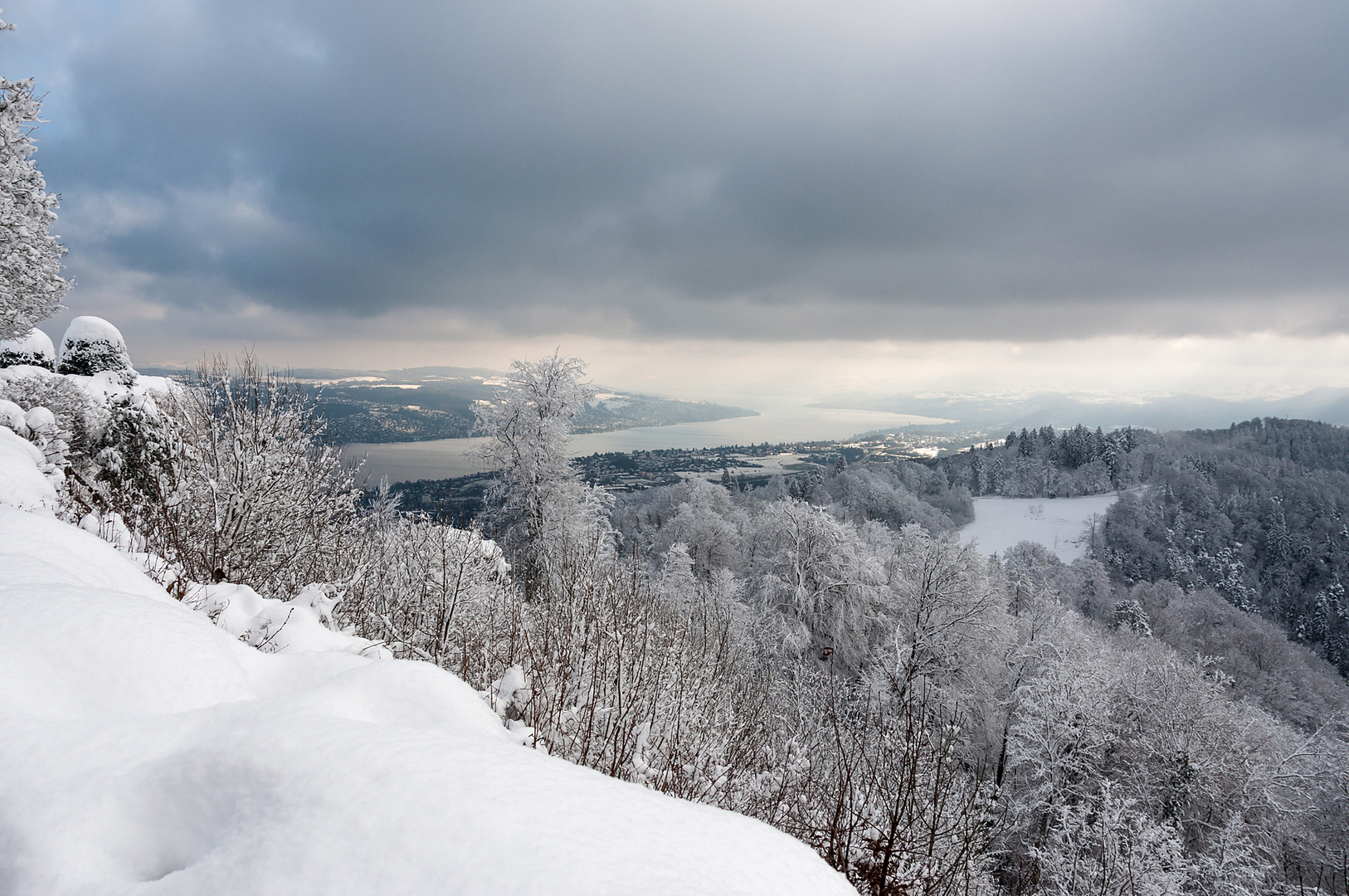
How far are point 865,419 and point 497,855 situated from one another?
573 feet

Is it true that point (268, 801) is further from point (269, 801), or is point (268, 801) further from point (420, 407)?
point (420, 407)

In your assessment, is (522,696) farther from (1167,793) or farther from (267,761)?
(1167,793)

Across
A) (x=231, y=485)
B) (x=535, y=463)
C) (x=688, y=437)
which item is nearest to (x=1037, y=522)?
(x=535, y=463)

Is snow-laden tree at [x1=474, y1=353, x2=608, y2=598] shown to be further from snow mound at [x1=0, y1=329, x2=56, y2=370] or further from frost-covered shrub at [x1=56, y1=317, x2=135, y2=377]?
snow mound at [x1=0, y1=329, x2=56, y2=370]

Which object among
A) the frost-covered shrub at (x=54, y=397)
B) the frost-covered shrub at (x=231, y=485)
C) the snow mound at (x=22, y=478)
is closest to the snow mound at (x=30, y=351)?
the frost-covered shrub at (x=54, y=397)

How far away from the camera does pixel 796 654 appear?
18.1m

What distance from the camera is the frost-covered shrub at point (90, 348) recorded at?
40.2ft

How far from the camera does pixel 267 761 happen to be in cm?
191

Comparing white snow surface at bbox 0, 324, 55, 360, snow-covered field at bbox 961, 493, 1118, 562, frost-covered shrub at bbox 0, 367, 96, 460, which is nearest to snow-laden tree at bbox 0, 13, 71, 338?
white snow surface at bbox 0, 324, 55, 360

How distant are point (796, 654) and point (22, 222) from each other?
2369cm

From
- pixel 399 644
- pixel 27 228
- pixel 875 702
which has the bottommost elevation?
pixel 875 702

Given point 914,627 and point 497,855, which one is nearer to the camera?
point 497,855

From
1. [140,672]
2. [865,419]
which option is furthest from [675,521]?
[865,419]

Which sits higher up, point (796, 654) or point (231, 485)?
point (231, 485)
